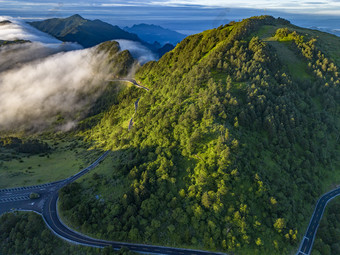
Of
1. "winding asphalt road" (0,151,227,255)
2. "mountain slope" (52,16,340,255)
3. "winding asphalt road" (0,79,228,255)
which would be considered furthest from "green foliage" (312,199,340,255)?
"winding asphalt road" (0,151,227,255)

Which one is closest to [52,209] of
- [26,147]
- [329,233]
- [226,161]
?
[226,161]

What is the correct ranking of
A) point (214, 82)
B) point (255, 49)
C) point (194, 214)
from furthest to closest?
point (255, 49) → point (214, 82) → point (194, 214)

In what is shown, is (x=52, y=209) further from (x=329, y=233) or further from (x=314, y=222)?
(x=329, y=233)

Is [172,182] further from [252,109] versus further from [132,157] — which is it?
[252,109]

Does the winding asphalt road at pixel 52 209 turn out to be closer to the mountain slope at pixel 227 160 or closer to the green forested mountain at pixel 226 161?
the green forested mountain at pixel 226 161

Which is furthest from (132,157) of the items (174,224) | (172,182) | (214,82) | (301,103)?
(301,103)

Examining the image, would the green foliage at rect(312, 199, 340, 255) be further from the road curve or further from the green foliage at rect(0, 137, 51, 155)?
the green foliage at rect(0, 137, 51, 155)
